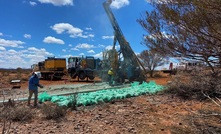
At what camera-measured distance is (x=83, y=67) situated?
86.3 feet

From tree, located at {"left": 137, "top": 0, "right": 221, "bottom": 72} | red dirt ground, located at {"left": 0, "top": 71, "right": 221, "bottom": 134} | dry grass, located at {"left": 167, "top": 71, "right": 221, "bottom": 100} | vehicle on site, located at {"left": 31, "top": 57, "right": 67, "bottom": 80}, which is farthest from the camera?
vehicle on site, located at {"left": 31, "top": 57, "right": 67, "bottom": 80}

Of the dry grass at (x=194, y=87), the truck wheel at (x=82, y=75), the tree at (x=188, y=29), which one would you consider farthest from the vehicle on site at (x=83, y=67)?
the tree at (x=188, y=29)

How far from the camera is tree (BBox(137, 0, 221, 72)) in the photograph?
4.48 m

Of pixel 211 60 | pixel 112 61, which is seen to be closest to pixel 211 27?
pixel 211 60

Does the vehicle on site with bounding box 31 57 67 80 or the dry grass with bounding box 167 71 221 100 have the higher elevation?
the vehicle on site with bounding box 31 57 67 80

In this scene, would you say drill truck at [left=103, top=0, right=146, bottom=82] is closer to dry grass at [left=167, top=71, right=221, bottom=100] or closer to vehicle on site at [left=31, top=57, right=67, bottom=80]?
dry grass at [left=167, top=71, right=221, bottom=100]

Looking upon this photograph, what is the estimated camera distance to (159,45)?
6465 millimetres

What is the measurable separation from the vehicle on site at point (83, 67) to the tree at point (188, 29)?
19.4 meters

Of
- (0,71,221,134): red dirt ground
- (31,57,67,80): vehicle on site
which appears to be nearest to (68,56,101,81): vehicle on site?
(31,57,67,80): vehicle on site

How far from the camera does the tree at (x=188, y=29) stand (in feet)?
14.7

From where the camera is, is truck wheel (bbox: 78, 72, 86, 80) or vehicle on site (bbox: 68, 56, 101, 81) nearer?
vehicle on site (bbox: 68, 56, 101, 81)

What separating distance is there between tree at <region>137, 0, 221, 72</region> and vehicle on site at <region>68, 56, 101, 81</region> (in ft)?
63.8

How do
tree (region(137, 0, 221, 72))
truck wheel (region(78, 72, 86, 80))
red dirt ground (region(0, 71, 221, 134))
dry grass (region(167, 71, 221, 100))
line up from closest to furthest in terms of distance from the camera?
tree (region(137, 0, 221, 72)) < red dirt ground (region(0, 71, 221, 134)) < dry grass (region(167, 71, 221, 100)) < truck wheel (region(78, 72, 86, 80))

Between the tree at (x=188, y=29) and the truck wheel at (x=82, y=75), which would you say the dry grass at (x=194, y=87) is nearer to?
the tree at (x=188, y=29)
